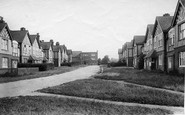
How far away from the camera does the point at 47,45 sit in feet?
159

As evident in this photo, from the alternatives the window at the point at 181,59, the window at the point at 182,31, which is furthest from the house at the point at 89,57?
the window at the point at 182,31

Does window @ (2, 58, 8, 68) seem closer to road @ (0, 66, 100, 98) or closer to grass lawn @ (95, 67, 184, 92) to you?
road @ (0, 66, 100, 98)

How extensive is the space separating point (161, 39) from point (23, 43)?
2720 cm

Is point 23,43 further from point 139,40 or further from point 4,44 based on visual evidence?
point 139,40

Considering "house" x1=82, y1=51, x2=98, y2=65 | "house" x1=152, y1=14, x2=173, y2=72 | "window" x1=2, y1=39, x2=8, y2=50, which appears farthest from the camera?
"house" x1=82, y1=51, x2=98, y2=65

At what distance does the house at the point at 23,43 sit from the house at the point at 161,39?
79.6ft

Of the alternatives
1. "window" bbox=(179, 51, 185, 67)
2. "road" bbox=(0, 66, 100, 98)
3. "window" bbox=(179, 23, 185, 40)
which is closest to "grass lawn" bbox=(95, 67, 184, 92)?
"window" bbox=(179, 51, 185, 67)

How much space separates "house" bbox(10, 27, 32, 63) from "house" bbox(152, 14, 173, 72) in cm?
2425

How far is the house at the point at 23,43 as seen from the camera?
93.0ft

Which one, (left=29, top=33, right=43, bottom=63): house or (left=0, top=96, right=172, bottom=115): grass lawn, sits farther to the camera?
(left=29, top=33, right=43, bottom=63): house

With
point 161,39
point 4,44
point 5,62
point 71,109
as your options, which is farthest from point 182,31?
point 4,44

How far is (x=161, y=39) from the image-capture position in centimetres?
2086

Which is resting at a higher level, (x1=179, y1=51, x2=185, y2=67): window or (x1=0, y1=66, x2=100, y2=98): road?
(x1=179, y1=51, x2=185, y2=67): window

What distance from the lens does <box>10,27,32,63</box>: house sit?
28353mm
